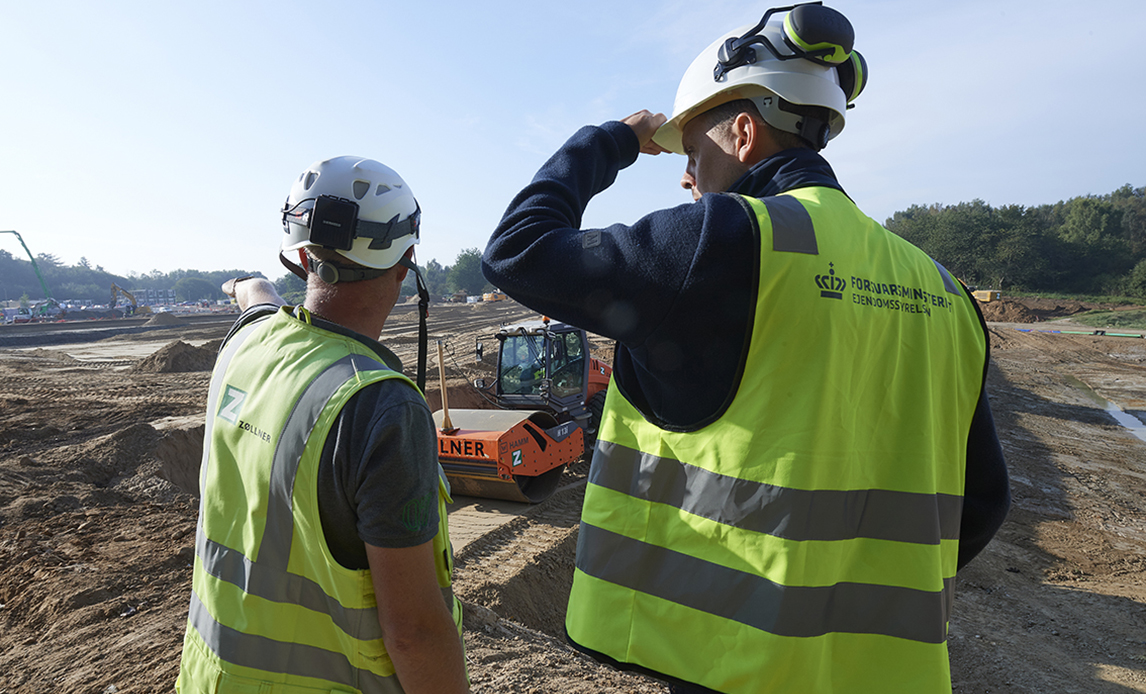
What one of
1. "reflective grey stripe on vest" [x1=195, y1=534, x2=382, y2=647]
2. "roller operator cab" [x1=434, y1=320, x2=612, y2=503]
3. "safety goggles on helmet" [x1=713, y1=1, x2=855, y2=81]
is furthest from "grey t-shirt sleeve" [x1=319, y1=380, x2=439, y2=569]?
"roller operator cab" [x1=434, y1=320, x2=612, y2=503]

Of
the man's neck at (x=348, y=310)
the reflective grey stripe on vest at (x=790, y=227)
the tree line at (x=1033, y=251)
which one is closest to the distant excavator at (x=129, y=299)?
the man's neck at (x=348, y=310)

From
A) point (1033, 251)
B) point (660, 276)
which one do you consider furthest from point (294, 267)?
point (1033, 251)

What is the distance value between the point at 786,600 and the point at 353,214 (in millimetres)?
1356

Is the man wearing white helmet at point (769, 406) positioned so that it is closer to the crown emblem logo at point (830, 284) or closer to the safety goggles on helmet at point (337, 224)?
the crown emblem logo at point (830, 284)

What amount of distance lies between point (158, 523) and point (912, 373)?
6918 millimetres

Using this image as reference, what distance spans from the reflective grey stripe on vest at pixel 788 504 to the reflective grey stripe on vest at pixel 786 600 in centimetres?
10

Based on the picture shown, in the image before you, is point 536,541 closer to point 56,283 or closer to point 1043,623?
point 1043,623

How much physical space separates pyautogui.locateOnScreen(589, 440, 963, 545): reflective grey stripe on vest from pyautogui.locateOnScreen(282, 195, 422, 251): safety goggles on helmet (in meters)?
0.90

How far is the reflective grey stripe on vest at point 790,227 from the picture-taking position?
1.01 meters

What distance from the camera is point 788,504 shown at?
106 cm

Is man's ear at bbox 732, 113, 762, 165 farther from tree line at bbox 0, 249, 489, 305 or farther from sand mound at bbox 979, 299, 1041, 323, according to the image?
tree line at bbox 0, 249, 489, 305

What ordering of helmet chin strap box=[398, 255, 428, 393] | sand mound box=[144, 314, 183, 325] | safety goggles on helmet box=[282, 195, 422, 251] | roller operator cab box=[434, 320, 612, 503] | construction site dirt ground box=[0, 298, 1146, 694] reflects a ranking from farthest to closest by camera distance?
1. sand mound box=[144, 314, 183, 325]
2. roller operator cab box=[434, 320, 612, 503]
3. construction site dirt ground box=[0, 298, 1146, 694]
4. helmet chin strap box=[398, 255, 428, 393]
5. safety goggles on helmet box=[282, 195, 422, 251]

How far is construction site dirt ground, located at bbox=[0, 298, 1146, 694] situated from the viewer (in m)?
3.87

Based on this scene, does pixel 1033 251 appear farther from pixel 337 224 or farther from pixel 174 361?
pixel 337 224
